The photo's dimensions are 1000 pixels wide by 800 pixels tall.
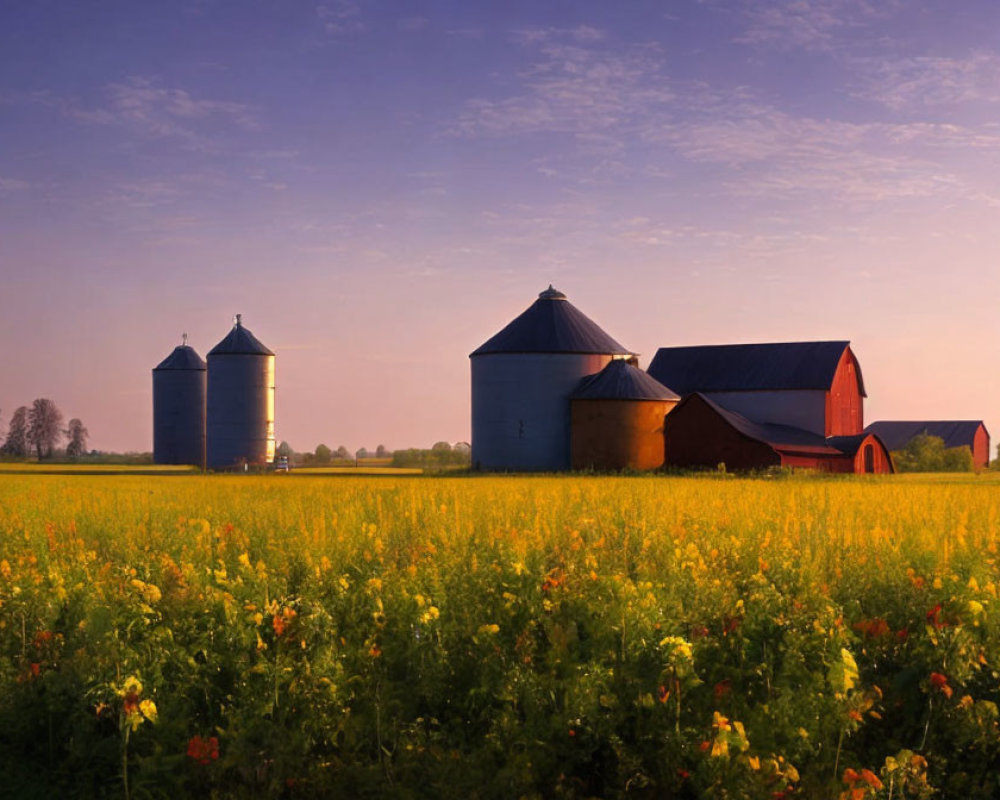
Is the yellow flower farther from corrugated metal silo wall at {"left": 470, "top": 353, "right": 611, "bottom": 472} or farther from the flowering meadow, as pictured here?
corrugated metal silo wall at {"left": 470, "top": 353, "right": 611, "bottom": 472}

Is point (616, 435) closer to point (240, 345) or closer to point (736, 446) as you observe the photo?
point (736, 446)

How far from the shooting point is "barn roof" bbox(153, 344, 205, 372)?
70625 mm

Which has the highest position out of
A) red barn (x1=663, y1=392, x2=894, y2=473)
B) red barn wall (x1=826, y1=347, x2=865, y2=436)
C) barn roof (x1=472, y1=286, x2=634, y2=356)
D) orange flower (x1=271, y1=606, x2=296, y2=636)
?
barn roof (x1=472, y1=286, x2=634, y2=356)

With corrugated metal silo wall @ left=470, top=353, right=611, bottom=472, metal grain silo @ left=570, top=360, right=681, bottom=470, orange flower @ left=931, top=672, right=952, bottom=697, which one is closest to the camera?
orange flower @ left=931, top=672, right=952, bottom=697

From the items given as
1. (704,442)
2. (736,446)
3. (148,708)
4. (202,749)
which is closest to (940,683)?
(202,749)

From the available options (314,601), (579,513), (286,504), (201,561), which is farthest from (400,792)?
(286,504)

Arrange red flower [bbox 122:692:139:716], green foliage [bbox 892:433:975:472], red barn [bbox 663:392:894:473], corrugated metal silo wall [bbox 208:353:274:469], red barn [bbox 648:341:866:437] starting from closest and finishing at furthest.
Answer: red flower [bbox 122:692:139:716], red barn [bbox 663:392:894:473], red barn [bbox 648:341:866:437], green foliage [bbox 892:433:975:472], corrugated metal silo wall [bbox 208:353:274:469]

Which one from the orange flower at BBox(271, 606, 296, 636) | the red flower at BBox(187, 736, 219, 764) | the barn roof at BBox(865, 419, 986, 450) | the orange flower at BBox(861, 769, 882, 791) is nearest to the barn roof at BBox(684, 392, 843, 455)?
Result: the barn roof at BBox(865, 419, 986, 450)

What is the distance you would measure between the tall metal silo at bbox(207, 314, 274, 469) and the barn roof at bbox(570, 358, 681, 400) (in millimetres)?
23169

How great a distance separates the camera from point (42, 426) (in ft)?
343

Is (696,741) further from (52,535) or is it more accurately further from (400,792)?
(52,535)

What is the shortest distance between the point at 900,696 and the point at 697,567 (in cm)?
229

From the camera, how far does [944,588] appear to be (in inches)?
290

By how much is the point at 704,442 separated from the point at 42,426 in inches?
3183
